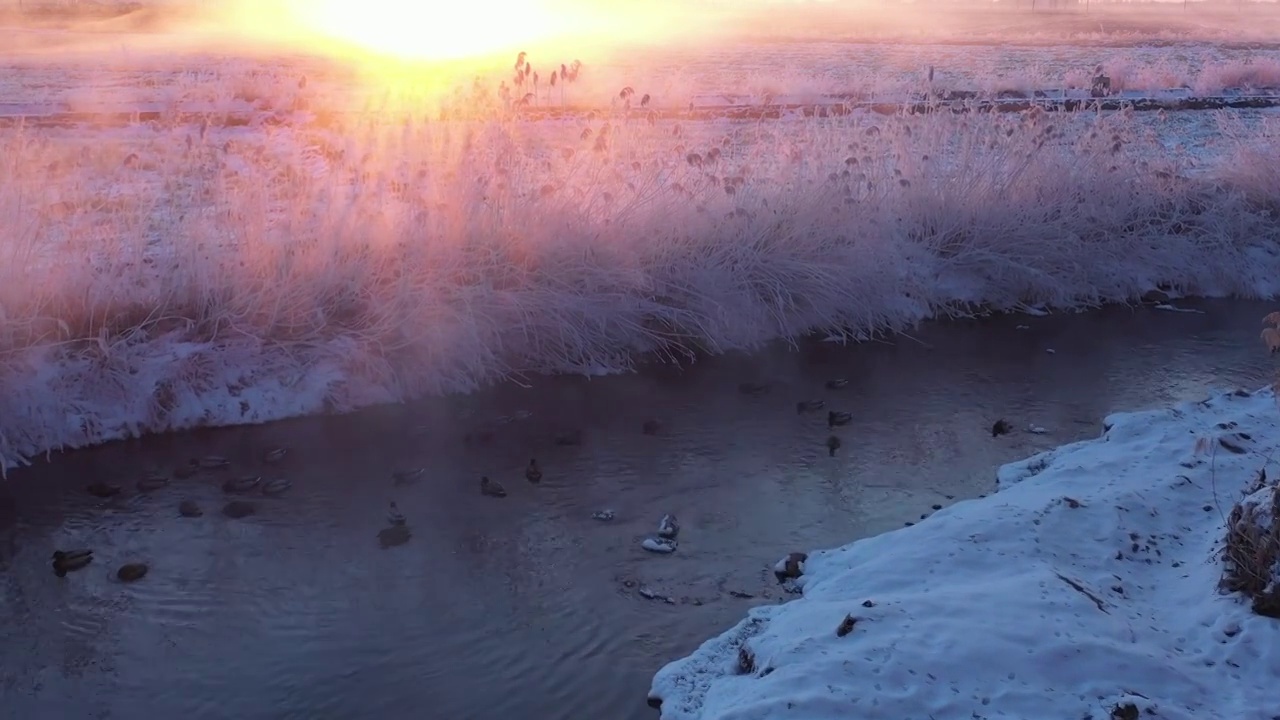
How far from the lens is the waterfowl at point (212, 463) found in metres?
Result: 7.37

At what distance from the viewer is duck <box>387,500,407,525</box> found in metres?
6.59

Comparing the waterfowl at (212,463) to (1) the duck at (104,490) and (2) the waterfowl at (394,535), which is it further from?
(2) the waterfowl at (394,535)

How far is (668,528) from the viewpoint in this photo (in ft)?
21.0

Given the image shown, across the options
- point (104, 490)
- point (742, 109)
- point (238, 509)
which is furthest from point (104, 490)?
point (742, 109)

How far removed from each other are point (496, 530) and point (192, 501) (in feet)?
6.23

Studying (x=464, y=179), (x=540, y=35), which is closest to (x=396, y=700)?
(x=464, y=179)

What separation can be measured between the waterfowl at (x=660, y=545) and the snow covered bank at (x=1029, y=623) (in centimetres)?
81

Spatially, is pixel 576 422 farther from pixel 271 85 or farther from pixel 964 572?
pixel 271 85

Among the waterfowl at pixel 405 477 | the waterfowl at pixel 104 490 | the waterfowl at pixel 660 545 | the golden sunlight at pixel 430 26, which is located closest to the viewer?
the waterfowl at pixel 660 545

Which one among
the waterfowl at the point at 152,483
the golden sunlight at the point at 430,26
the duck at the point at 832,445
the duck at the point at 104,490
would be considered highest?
the golden sunlight at the point at 430,26

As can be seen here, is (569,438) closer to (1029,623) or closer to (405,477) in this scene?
(405,477)

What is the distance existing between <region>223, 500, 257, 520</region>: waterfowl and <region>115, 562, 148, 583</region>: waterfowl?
734mm

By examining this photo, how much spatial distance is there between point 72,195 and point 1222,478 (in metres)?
9.56

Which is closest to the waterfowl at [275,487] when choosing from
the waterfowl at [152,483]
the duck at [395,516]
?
the waterfowl at [152,483]
